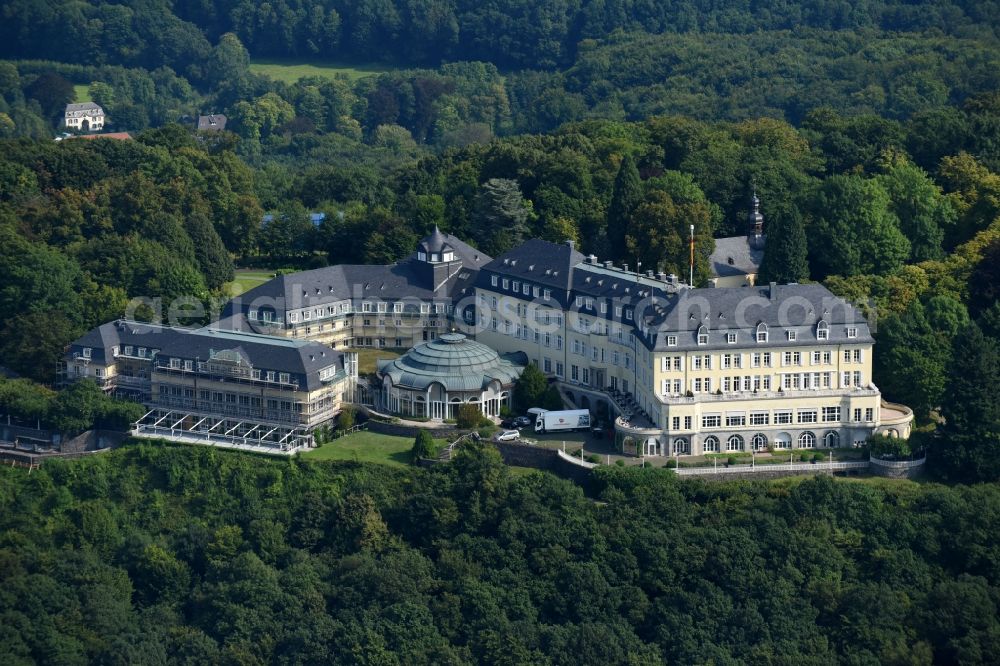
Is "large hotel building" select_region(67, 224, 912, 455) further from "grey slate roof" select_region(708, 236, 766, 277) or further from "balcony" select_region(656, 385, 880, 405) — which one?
"grey slate roof" select_region(708, 236, 766, 277)

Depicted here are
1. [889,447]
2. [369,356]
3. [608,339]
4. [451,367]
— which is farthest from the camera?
[369,356]

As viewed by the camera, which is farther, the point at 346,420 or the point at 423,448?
the point at 346,420

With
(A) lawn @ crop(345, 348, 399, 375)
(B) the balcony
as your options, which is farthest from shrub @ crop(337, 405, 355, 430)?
(B) the balcony

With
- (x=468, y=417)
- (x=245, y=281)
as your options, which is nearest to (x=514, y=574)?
(x=468, y=417)

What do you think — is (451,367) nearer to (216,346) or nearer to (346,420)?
(346,420)

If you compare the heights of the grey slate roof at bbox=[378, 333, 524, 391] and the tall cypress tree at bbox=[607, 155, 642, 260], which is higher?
the tall cypress tree at bbox=[607, 155, 642, 260]

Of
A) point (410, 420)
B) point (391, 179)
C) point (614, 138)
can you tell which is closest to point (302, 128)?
point (391, 179)
